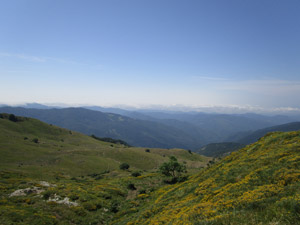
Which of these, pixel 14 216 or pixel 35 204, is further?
pixel 35 204

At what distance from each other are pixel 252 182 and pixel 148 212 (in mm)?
11855

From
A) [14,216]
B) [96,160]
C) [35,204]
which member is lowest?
[96,160]

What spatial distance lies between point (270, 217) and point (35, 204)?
27.8 metres

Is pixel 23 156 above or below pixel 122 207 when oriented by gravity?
below

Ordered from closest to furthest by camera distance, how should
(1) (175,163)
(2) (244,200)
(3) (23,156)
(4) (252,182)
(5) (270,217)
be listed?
(5) (270,217), (2) (244,200), (4) (252,182), (1) (175,163), (3) (23,156)

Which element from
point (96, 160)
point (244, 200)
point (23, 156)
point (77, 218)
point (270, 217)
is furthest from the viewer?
point (96, 160)

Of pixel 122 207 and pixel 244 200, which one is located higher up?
pixel 244 200

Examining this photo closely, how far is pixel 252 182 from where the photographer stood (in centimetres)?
1343

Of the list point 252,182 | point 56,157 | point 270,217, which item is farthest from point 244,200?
point 56,157

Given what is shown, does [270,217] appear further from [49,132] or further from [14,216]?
[49,132]

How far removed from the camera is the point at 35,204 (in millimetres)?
21438

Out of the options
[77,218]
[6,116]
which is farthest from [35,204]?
[6,116]

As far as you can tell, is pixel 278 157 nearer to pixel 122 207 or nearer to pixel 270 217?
pixel 270 217

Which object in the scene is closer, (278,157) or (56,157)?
(278,157)
